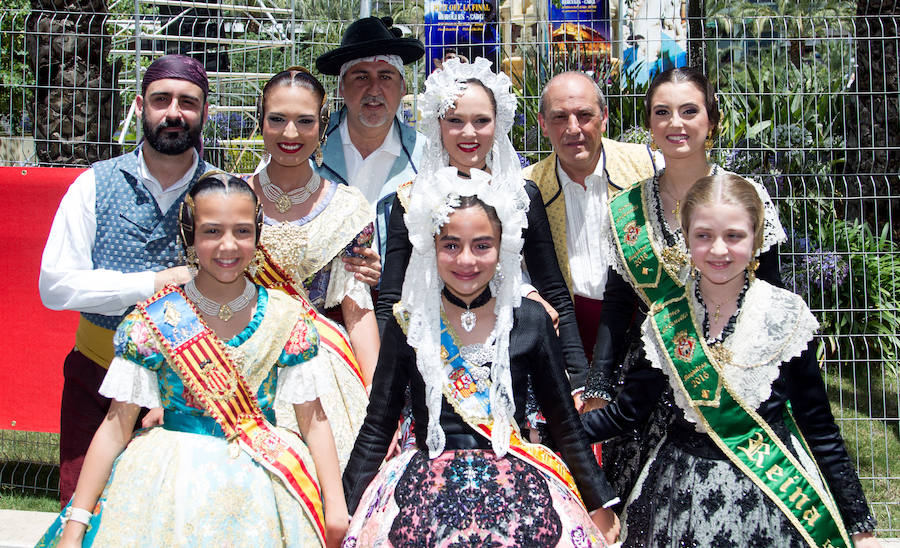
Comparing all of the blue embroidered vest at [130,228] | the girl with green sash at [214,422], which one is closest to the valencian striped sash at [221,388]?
the girl with green sash at [214,422]

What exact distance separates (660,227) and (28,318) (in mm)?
3509

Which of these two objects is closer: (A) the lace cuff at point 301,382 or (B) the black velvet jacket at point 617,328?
(A) the lace cuff at point 301,382

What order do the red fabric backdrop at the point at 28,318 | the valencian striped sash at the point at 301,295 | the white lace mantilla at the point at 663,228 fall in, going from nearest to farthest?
the white lace mantilla at the point at 663,228 < the valencian striped sash at the point at 301,295 < the red fabric backdrop at the point at 28,318

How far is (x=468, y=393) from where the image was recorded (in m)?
2.49

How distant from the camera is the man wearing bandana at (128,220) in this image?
287cm

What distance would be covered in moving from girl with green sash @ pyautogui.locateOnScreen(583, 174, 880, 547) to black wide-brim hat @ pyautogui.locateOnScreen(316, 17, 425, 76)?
1640mm

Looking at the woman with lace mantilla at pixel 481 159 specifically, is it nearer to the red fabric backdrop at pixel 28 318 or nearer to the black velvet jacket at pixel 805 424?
the black velvet jacket at pixel 805 424

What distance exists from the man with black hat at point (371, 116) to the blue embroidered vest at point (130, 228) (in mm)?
863

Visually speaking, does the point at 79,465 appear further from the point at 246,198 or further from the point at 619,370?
the point at 619,370

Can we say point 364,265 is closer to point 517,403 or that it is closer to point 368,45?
point 517,403

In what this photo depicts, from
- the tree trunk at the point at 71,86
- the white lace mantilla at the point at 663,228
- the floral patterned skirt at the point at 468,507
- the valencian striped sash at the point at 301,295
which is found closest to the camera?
the floral patterned skirt at the point at 468,507

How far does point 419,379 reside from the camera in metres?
2.53

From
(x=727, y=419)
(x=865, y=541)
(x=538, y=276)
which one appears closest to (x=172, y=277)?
(x=538, y=276)

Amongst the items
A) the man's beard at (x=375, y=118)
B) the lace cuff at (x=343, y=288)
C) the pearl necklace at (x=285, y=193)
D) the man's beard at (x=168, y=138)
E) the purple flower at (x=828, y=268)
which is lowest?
the lace cuff at (x=343, y=288)
